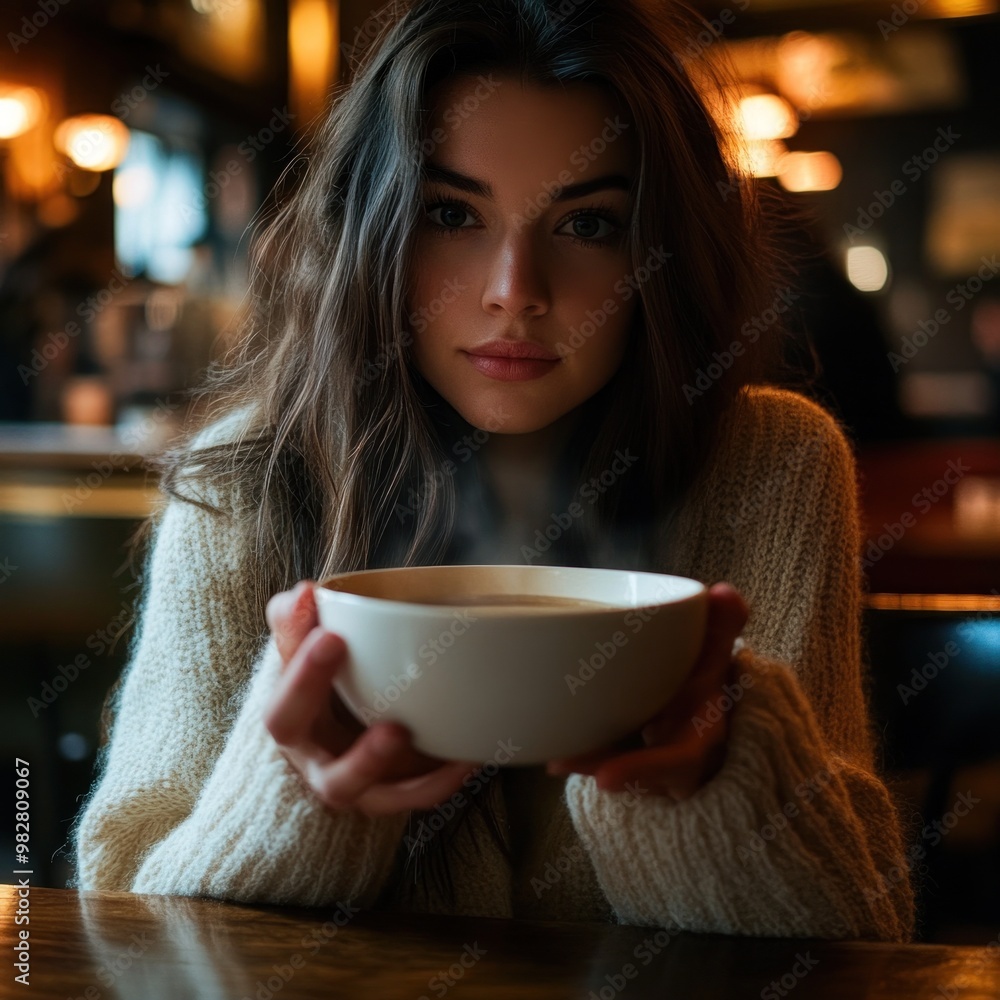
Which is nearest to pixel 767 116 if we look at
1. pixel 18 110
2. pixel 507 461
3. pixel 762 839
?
pixel 18 110

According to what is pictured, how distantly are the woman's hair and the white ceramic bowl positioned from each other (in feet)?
1.84

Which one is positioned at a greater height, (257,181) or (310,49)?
(310,49)

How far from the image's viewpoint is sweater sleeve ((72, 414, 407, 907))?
751 mm

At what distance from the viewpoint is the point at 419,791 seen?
0.64 m

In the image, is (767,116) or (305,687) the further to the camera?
(767,116)

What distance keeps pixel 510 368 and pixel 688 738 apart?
448 millimetres

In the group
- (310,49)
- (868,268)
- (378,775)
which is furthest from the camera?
(868,268)

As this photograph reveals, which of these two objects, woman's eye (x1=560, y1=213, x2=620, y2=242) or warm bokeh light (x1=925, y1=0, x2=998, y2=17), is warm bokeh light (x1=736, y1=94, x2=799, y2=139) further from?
woman's eye (x1=560, y1=213, x2=620, y2=242)

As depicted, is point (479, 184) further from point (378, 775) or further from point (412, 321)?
point (378, 775)

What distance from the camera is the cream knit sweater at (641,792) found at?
742 millimetres

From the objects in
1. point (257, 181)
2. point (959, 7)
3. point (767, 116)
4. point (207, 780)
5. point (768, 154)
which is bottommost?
point (207, 780)

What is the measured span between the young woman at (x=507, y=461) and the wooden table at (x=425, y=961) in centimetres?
11

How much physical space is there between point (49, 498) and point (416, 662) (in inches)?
95.3

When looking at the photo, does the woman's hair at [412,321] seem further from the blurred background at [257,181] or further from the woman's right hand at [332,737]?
the blurred background at [257,181]
